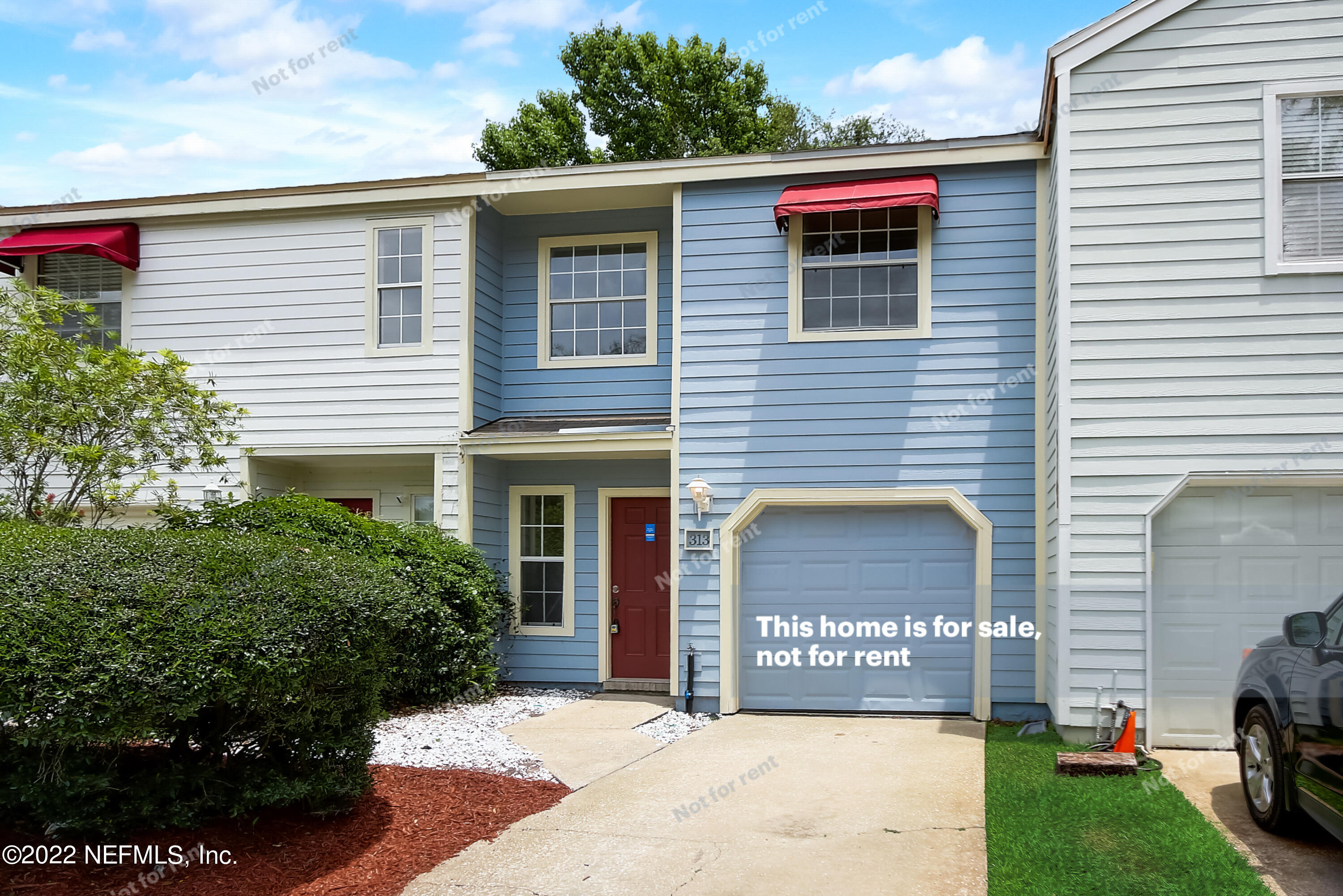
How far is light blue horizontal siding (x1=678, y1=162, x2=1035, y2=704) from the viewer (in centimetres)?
911

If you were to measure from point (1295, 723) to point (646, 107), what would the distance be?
20.2 meters

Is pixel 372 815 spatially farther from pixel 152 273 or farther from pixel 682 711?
pixel 152 273

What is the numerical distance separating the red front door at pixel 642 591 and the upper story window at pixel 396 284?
3.00 m

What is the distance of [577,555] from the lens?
35.7 feet

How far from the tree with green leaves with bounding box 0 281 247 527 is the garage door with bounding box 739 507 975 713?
5295 mm

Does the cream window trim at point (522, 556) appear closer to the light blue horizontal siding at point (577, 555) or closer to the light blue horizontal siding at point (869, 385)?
the light blue horizontal siding at point (577, 555)

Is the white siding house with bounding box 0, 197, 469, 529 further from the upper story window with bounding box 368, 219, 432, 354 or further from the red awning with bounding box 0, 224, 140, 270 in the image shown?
the red awning with bounding box 0, 224, 140, 270

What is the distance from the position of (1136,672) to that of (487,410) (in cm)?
676

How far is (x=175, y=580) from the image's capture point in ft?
15.8

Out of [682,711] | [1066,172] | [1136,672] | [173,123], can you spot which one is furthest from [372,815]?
[173,123]

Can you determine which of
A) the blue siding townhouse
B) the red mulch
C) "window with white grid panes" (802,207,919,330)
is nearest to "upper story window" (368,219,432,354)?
the blue siding townhouse

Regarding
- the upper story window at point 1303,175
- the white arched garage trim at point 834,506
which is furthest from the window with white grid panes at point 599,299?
the upper story window at point 1303,175

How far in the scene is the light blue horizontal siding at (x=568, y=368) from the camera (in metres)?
10.8

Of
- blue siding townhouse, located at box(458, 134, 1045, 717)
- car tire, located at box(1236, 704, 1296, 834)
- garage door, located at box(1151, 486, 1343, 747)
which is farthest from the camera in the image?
blue siding townhouse, located at box(458, 134, 1045, 717)
